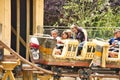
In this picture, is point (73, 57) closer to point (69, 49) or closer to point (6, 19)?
point (69, 49)

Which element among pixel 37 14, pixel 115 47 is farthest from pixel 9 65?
pixel 37 14

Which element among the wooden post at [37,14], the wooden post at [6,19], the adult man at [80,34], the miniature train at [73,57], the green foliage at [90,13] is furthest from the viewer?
the green foliage at [90,13]

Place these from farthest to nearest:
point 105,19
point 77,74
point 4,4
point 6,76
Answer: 1. point 105,19
2. point 4,4
3. point 77,74
4. point 6,76

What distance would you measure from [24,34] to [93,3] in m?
10.1

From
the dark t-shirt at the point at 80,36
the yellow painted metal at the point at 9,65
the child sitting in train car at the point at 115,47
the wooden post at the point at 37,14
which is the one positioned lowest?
the yellow painted metal at the point at 9,65

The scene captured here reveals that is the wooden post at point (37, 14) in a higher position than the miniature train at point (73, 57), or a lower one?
higher

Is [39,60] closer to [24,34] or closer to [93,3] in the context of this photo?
[24,34]

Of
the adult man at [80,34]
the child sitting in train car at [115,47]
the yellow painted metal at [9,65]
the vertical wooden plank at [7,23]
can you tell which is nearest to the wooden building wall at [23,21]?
the vertical wooden plank at [7,23]

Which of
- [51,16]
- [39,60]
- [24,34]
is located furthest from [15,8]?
[51,16]

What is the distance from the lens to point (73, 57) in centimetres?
845

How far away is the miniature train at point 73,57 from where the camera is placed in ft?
27.3

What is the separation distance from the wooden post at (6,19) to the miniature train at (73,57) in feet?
8.09

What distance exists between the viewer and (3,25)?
10.8m

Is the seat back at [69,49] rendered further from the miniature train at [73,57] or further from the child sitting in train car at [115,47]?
the child sitting in train car at [115,47]
